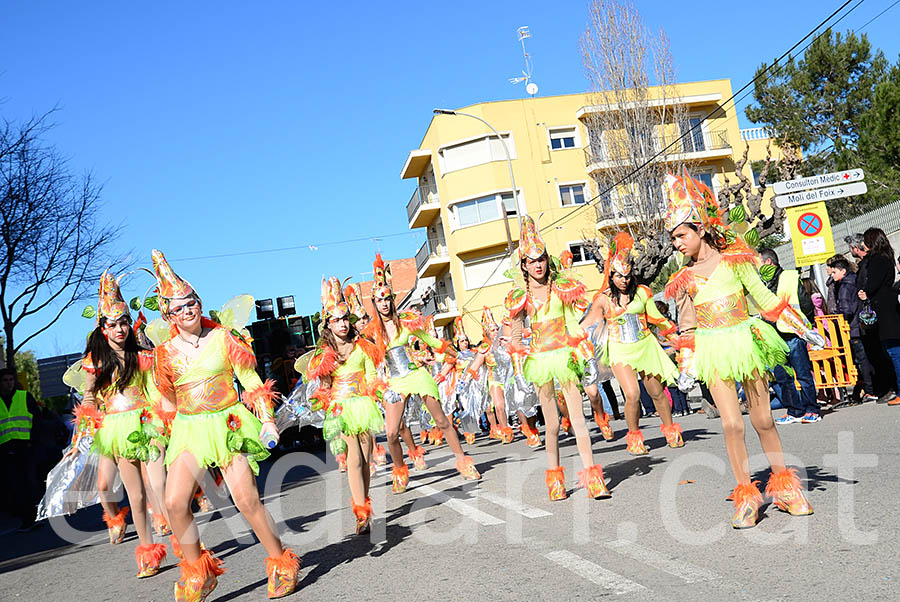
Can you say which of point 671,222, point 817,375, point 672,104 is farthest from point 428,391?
point 672,104

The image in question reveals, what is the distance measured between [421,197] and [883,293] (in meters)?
46.0

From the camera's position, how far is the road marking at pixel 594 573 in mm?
4824

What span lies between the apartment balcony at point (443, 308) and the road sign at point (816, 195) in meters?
39.0

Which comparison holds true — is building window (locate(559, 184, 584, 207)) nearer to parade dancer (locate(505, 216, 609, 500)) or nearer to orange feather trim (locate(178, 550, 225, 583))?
parade dancer (locate(505, 216, 609, 500))

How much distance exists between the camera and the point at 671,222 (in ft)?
20.5

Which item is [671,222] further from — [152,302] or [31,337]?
[31,337]

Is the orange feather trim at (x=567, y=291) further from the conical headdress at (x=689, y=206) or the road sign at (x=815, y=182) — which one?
the road sign at (x=815, y=182)

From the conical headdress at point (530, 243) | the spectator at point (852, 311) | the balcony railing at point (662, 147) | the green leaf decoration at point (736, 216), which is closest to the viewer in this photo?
the green leaf decoration at point (736, 216)

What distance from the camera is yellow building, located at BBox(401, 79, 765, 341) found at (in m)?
49.8

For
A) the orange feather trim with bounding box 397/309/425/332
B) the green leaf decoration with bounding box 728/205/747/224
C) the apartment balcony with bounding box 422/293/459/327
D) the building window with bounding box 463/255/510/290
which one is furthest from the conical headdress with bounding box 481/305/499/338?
the apartment balcony with bounding box 422/293/459/327

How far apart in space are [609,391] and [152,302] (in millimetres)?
12015

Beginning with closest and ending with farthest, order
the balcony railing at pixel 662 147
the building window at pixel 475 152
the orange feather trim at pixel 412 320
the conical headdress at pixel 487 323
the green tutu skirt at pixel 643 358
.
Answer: the green tutu skirt at pixel 643 358 → the orange feather trim at pixel 412 320 → the conical headdress at pixel 487 323 → the balcony railing at pixel 662 147 → the building window at pixel 475 152

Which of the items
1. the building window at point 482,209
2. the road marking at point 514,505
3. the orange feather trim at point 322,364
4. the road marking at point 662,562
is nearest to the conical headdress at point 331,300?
the orange feather trim at point 322,364

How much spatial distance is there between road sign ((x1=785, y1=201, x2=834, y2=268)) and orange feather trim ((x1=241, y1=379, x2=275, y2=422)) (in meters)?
10.2
